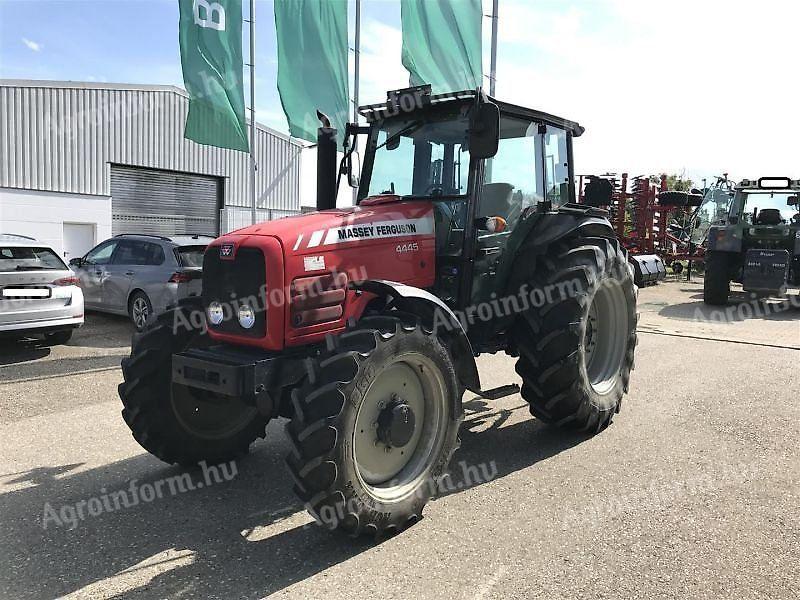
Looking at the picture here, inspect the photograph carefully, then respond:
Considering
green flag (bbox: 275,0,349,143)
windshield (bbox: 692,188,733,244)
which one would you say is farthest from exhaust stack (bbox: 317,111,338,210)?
windshield (bbox: 692,188,733,244)

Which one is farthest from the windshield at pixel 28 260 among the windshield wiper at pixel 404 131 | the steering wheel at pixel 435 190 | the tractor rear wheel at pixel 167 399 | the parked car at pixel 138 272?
the steering wheel at pixel 435 190

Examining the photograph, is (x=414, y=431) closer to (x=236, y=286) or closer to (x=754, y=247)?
(x=236, y=286)

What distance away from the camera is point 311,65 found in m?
10.8

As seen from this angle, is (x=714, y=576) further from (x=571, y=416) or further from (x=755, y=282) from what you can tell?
(x=755, y=282)

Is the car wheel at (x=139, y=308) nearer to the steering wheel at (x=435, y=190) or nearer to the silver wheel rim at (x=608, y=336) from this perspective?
the steering wheel at (x=435, y=190)

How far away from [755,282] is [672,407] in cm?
807

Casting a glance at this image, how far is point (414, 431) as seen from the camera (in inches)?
151

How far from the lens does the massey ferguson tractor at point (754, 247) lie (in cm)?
1258

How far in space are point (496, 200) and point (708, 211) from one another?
1671cm

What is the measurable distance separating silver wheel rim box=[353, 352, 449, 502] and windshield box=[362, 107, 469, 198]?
1511mm

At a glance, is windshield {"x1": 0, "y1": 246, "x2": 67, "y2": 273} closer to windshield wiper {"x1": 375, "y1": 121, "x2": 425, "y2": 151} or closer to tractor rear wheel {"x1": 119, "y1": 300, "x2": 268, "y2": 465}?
tractor rear wheel {"x1": 119, "y1": 300, "x2": 268, "y2": 465}

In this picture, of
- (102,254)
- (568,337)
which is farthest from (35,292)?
(568,337)

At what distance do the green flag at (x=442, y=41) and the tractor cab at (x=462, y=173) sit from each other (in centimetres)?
614

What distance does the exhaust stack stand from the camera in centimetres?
480
